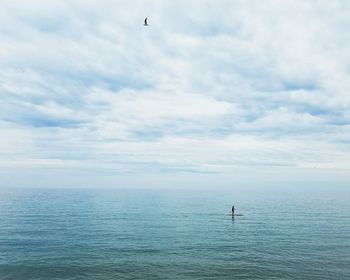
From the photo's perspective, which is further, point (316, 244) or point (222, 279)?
point (316, 244)

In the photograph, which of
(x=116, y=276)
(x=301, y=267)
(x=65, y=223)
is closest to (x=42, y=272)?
(x=116, y=276)

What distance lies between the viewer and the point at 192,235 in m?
71.4

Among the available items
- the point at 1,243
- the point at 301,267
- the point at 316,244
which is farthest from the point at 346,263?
the point at 1,243

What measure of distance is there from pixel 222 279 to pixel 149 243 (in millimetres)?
21921

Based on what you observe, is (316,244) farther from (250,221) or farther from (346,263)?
(250,221)

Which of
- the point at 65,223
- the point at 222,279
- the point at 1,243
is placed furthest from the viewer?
the point at 65,223

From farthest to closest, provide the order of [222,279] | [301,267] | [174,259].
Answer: [174,259]
[301,267]
[222,279]

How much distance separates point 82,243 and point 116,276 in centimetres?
2097

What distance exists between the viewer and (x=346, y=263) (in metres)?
50.3

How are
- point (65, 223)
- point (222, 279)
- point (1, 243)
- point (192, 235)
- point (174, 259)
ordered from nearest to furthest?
point (222, 279) < point (174, 259) < point (1, 243) < point (192, 235) < point (65, 223)

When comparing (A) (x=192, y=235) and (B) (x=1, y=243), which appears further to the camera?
(A) (x=192, y=235)

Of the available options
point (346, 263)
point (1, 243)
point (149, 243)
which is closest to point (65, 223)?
point (1, 243)

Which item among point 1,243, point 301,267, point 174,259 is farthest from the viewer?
point 1,243

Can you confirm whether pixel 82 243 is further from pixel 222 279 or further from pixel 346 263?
pixel 346 263
